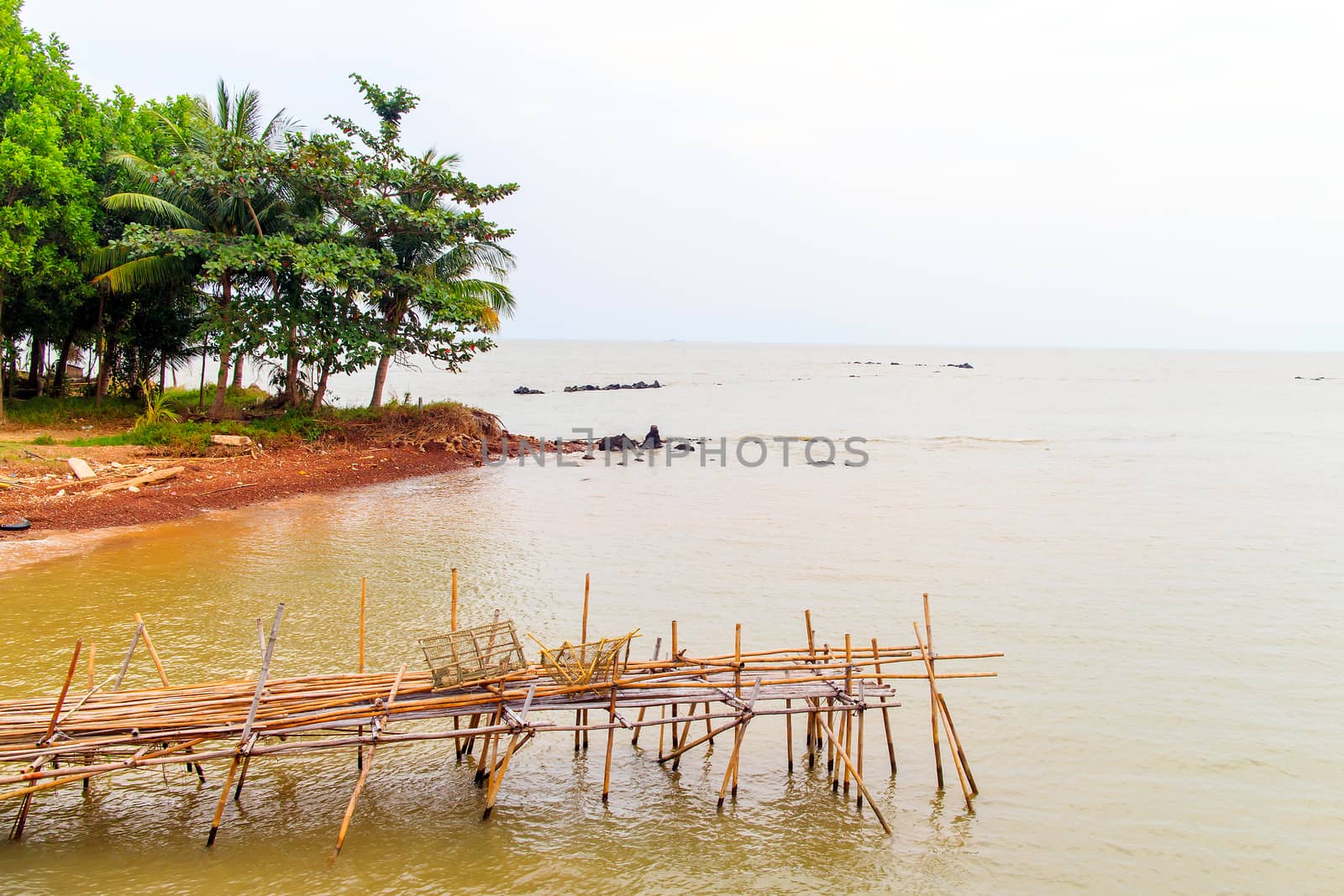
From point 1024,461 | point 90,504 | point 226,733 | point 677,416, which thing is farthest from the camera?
point 677,416

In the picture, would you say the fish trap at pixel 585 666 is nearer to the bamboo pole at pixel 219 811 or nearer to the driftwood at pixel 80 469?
the bamboo pole at pixel 219 811

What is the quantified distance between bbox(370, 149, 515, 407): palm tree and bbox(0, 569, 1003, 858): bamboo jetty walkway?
15.1m

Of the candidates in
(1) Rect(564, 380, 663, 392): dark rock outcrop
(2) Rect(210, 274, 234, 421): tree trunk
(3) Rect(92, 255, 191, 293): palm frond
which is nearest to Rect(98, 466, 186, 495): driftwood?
(2) Rect(210, 274, 234, 421): tree trunk

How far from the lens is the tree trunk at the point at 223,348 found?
63.3 feet

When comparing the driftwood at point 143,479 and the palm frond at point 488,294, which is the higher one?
the palm frond at point 488,294

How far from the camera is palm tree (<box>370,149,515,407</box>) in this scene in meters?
21.3

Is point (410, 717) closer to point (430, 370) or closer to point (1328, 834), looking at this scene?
point (1328, 834)

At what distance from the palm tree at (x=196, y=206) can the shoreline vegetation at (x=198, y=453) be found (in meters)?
1.79

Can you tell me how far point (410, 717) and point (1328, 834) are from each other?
6.51 m

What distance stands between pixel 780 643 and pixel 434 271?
50.5ft

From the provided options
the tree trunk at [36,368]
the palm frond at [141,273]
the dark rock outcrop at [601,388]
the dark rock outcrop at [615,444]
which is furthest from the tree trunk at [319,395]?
the dark rock outcrop at [601,388]

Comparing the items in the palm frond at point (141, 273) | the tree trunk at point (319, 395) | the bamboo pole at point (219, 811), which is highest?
the palm frond at point (141, 273)

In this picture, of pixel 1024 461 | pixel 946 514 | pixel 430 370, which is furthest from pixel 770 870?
pixel 430 370

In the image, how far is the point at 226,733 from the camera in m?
5.88
